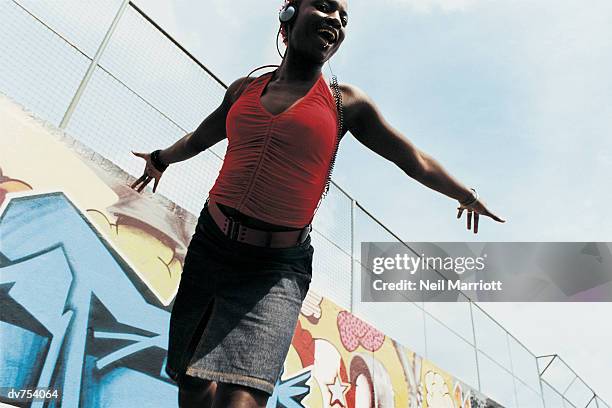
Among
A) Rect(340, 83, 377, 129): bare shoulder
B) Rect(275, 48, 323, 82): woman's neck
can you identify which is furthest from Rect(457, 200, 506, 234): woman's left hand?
Rect(275, 48, 323, 82): woman's neck

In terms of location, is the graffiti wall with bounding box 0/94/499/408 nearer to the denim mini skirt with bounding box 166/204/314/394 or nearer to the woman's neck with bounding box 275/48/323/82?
the denim mini skirt with bounding box 166/204/314/394

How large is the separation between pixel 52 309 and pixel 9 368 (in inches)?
18.7

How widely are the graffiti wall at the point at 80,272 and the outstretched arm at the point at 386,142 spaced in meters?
2.86

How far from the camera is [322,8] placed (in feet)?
5.21

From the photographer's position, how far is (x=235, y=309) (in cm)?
139

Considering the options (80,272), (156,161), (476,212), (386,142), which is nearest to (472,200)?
(476,212)

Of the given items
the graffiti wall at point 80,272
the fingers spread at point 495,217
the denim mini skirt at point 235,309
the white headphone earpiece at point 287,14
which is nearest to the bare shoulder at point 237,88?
the white headphone earpiece at point 287,14

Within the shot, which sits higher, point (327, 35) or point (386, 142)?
point (327, 35)

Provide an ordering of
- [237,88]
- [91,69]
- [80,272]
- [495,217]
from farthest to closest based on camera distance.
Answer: [91,69] < [80,272] < [495,217] < [237,88]

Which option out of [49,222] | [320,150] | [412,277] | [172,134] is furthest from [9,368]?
[412,277]

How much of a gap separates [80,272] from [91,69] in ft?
5.77

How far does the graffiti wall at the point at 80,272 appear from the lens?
326 centimetres

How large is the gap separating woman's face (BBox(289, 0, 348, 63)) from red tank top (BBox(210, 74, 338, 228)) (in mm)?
171

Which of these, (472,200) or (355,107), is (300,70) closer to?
(355,107)
